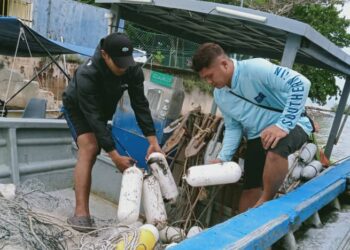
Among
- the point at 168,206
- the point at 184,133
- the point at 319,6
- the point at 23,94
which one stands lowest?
the point at 23,94

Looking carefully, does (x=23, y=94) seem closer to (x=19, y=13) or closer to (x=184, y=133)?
(x=19, y=13)

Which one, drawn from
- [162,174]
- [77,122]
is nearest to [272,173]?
[162,174]

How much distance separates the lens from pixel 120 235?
2.51 metres

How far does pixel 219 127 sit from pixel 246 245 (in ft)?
6.19

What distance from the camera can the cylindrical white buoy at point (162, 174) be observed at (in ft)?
10.5

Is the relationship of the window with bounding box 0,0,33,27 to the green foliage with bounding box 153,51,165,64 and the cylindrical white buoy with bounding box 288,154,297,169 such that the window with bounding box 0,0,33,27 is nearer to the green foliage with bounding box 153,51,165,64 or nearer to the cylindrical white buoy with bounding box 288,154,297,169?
the green foliage with bounding box 153,51,165,64

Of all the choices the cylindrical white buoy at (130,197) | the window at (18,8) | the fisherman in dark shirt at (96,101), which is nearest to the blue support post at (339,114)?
the fisherman in dark shirt at (96,101)

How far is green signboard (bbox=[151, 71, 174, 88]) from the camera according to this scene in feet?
14.0

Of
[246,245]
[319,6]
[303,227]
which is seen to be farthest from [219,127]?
[319,6]

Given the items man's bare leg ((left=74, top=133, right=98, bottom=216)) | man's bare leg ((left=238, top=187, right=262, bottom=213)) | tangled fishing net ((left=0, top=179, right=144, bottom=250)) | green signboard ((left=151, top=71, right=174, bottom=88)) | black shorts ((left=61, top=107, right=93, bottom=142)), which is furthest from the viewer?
green signboard ((left=151, top=71, right=174, bottom=88))

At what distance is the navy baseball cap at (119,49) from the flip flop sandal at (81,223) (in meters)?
1.13

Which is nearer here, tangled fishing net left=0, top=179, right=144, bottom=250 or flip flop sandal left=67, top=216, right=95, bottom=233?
tangled fishing net left=0, top=179, right=144, bottom=250

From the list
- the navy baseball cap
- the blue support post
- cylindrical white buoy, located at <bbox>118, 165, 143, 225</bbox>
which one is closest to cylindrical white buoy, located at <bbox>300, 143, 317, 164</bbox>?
the blue support post

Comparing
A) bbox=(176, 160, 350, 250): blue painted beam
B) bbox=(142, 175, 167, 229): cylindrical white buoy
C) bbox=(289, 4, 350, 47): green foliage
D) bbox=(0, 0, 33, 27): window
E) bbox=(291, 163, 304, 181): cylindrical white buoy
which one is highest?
bbox=(289, 4, 350, 47): green foliage
